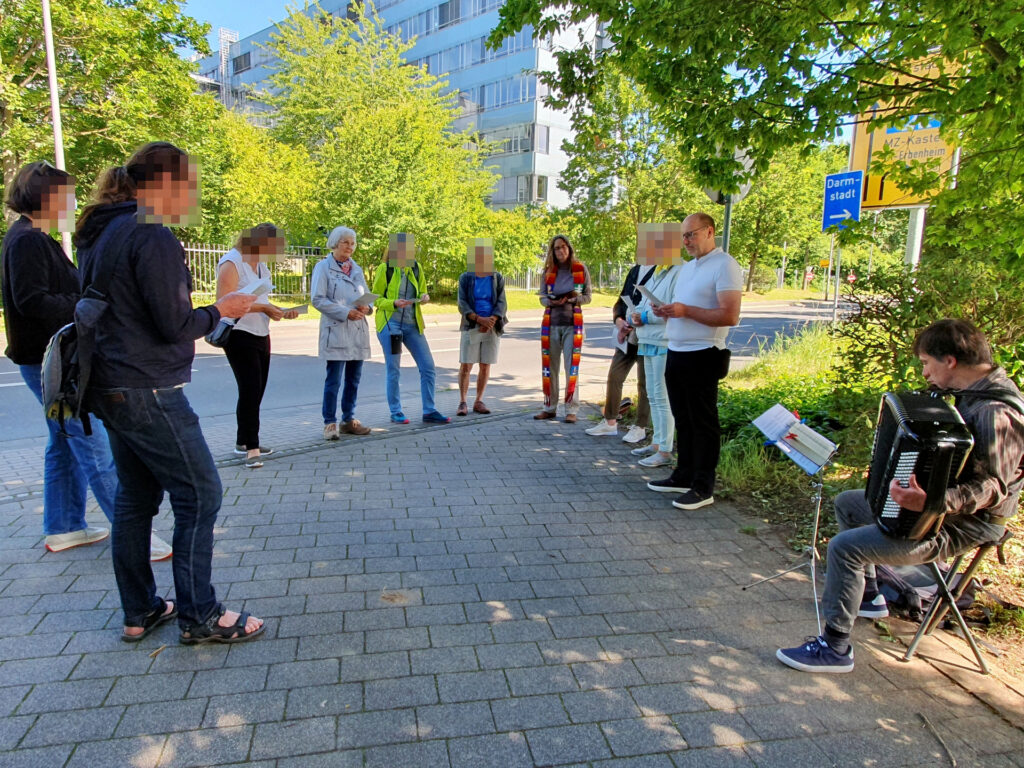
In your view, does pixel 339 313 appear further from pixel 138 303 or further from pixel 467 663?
pixel 467 663

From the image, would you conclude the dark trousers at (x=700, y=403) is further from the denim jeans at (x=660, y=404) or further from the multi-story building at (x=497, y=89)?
the multi-story building at (x=497, y=89)

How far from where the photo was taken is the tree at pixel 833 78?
316 centimetres

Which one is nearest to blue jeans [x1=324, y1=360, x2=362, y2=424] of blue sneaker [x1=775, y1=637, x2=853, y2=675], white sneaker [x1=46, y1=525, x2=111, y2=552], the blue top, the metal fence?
the blue top

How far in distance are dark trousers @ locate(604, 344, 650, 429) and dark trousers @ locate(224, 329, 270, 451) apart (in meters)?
3.38

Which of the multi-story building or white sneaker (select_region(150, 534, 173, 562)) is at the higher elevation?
the multi-story building

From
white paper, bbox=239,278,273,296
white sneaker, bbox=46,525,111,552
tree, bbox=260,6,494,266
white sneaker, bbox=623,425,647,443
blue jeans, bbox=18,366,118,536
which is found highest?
tree, bbox=260,6,494,266

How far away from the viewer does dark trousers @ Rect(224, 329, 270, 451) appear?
5242 millimetres

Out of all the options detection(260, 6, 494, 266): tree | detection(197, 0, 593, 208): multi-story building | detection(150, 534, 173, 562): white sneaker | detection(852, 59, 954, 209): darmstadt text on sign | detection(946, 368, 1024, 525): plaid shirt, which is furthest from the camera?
detection(197, 0, 593, 208): multi-story building

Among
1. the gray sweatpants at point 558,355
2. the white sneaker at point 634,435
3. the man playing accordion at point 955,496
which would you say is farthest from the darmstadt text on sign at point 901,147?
the gray sweatpants at point 558,355

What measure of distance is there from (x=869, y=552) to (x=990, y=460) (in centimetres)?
61

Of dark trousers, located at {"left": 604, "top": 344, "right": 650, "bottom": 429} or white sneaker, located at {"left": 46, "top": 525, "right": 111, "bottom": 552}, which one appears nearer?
white sneaker, located at {"left": 46, "top": 525, "right": 111, "bottom": 552}

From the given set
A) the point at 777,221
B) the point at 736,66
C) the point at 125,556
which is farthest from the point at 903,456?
the point at 777,221

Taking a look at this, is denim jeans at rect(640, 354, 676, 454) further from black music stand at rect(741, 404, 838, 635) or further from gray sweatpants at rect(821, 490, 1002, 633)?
gray sweatpants at rect(821, 490, 1002, 633)

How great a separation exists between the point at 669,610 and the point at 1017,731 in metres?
1.43
